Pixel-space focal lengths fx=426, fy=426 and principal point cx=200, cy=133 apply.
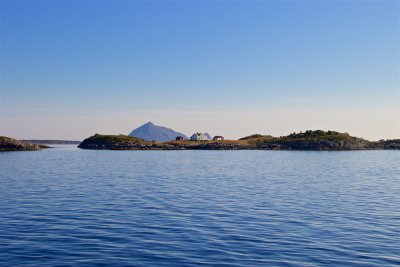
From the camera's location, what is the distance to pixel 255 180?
65812 millimetres

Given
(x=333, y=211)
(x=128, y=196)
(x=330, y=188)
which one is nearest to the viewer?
(x=333, y=211)

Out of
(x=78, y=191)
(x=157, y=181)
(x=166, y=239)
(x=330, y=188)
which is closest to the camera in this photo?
(x=166, y=239)

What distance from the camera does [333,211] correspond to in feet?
125

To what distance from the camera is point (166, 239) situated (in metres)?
27.1

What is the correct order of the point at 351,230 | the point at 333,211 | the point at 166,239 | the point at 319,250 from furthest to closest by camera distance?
the point at 333,211, the point at 351,230, the point at 166,239, the point at 319,250

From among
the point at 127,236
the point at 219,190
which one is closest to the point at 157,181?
the point at 219,190

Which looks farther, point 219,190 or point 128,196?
point 219,190

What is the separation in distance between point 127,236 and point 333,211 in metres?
19.5

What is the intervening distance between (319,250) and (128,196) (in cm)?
2749

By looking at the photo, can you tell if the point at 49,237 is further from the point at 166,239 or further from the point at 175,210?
the point at 175,210

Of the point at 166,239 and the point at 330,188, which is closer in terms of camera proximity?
the point at 166,239

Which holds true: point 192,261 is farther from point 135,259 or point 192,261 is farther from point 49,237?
point 49,237

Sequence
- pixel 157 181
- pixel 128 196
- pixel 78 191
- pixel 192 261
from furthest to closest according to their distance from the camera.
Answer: pixel 157 181 → pixel 78 191 → pixel 128 196 → pixel 192 261

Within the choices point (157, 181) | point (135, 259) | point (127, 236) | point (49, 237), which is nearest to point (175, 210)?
point (127, 236)
